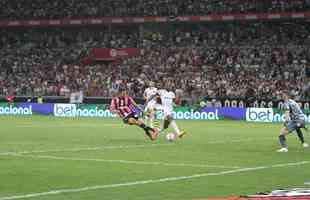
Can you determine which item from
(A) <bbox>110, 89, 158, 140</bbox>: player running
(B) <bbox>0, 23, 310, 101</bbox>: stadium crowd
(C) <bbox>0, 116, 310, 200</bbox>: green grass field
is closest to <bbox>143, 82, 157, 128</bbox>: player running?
(A) <bbox>110, 89, 158, 140</bbox>: player running

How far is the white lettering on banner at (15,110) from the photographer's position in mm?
52531

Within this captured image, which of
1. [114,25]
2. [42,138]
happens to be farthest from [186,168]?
[114,25]

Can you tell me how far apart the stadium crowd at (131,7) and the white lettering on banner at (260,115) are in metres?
12.3

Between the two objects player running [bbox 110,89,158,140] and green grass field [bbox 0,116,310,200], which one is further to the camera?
player running [bbox 110,89,158,140]

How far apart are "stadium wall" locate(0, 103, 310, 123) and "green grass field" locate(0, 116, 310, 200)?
1629 centimetres

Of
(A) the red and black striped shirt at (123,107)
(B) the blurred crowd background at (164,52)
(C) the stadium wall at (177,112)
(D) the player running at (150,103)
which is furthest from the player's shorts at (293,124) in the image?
(B) the blurred crowd background at (164,52)

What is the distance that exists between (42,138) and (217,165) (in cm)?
1070

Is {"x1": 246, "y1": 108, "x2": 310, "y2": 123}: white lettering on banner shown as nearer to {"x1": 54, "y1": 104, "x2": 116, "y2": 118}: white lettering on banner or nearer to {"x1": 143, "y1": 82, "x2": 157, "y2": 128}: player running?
{"x1": 54, "y1": 104, "x2": 116, "y2": 118}: white lettering on banner

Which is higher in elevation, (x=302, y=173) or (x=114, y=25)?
(x=114, y=25)

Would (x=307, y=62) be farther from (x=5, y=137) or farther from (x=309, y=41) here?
(x=5, y=137)

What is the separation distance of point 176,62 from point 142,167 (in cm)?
3811

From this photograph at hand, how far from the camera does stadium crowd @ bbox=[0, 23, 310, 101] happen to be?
49.6 m

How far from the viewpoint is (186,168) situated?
1692 cm

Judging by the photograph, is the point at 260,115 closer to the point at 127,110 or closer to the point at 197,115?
the point at 197,115
